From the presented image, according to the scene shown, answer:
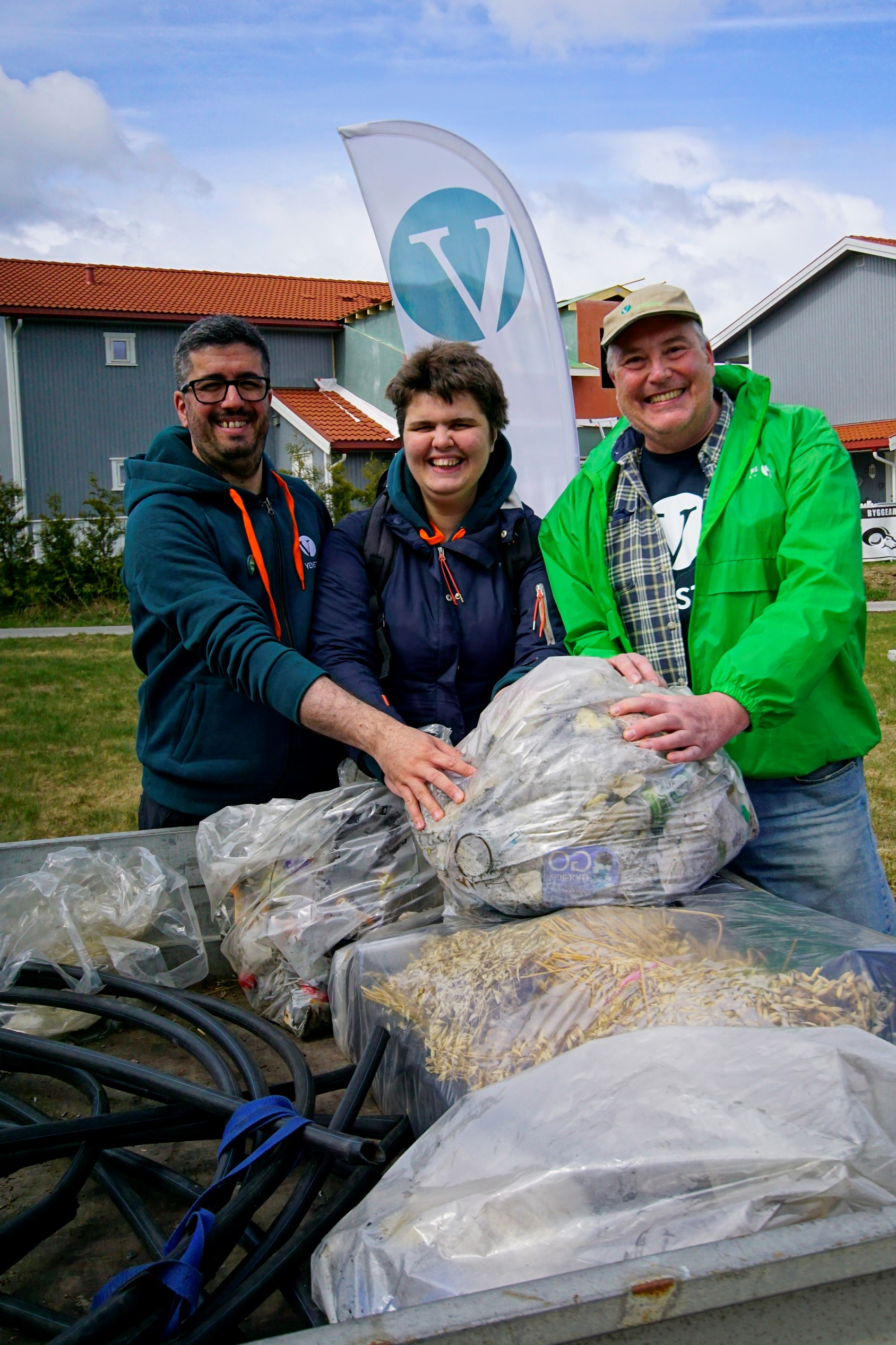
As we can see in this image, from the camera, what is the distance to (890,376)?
2536 centimetres

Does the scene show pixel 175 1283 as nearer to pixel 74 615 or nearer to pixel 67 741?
pixel 67 741

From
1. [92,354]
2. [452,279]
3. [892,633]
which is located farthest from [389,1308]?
[92,354]

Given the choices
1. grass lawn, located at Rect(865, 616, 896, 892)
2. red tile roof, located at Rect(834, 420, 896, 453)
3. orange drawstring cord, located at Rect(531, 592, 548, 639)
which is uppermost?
red tile roof, located at Rect(834, 420, 896, 453)

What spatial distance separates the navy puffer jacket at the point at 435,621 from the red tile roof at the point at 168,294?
21.9 metres

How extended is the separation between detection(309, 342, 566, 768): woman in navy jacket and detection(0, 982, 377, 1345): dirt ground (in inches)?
29.7

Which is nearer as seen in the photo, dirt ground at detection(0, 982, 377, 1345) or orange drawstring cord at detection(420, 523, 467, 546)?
dirt ground at detection(0, 982, 377, 1345)

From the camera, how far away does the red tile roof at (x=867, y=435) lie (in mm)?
24219

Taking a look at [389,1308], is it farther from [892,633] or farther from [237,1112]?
[892,633]

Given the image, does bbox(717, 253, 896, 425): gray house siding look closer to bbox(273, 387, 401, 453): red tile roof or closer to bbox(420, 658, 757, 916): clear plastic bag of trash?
bbox(273, 387, 401, 453): red tile roof

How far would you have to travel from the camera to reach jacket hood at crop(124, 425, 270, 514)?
232 centimetres

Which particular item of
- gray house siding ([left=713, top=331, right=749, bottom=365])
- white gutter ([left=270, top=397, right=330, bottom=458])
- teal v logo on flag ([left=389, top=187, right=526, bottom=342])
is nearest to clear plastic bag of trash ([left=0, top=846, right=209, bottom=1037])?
teal v logo on flag ([left=389, top=187, right=526, bottom=342])

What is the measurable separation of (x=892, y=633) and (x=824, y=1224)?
11.4 meters

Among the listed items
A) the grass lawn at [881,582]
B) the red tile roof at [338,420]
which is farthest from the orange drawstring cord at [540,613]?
the red tile roof at [338,420]

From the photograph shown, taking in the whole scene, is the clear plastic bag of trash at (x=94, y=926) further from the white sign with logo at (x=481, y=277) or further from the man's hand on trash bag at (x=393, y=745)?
the white sign with logo at (x=481, y=277)
